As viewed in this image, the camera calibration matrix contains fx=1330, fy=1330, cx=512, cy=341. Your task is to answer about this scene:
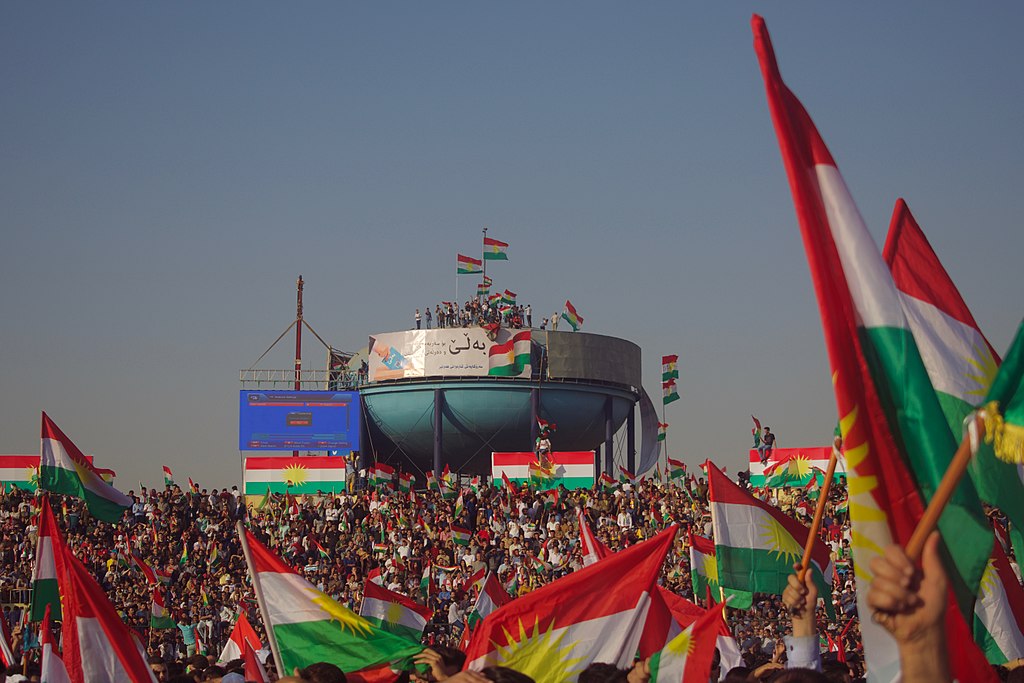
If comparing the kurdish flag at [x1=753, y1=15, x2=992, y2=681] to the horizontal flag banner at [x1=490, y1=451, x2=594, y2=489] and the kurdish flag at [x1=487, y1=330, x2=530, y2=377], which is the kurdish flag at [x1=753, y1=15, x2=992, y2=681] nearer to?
the horizontal flag banner at [x1=490, y1=451, x2=594, y2=489]

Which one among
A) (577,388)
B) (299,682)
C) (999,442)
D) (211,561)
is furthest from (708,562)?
(577,388)

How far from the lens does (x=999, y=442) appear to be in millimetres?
4371

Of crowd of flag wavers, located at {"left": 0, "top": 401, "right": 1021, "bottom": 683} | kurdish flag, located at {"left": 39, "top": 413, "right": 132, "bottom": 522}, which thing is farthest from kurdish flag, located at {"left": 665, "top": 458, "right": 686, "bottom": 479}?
A: kurdish flag, located at {"left": 39, "top": 413, "right": 132, "bottom": 522}

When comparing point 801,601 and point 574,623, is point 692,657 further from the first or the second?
point 801,601

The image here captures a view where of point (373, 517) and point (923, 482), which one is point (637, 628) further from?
point (373, 517)

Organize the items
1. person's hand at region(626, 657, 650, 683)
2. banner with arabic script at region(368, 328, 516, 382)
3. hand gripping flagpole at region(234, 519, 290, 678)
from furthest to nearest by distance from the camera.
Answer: banner with arabic script at region(368, 328, 516, 382), hand gripping flagpole at region(234, 519, 290, 678), person's hand at region(626, 657, 650, 683)

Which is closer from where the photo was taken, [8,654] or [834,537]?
[8,654]

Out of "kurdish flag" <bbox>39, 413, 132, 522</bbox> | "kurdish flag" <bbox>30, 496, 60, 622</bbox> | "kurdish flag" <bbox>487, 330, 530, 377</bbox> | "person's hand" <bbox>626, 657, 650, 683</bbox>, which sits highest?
"kurdish flag" <bbox>487, 330, 530, 377</bbox>

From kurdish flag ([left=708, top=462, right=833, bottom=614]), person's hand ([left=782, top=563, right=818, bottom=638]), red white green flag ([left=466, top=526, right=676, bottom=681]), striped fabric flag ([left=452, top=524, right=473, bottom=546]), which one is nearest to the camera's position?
person's hand ([left=782, top=563, right=818, bottom=638])

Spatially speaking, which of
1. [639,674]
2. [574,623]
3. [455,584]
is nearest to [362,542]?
[455,584]

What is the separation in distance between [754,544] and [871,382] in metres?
8.68

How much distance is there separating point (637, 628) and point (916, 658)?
6716mm

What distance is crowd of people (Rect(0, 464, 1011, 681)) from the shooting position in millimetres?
30438

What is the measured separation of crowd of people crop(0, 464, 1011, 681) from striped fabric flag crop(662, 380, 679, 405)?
11625mm
